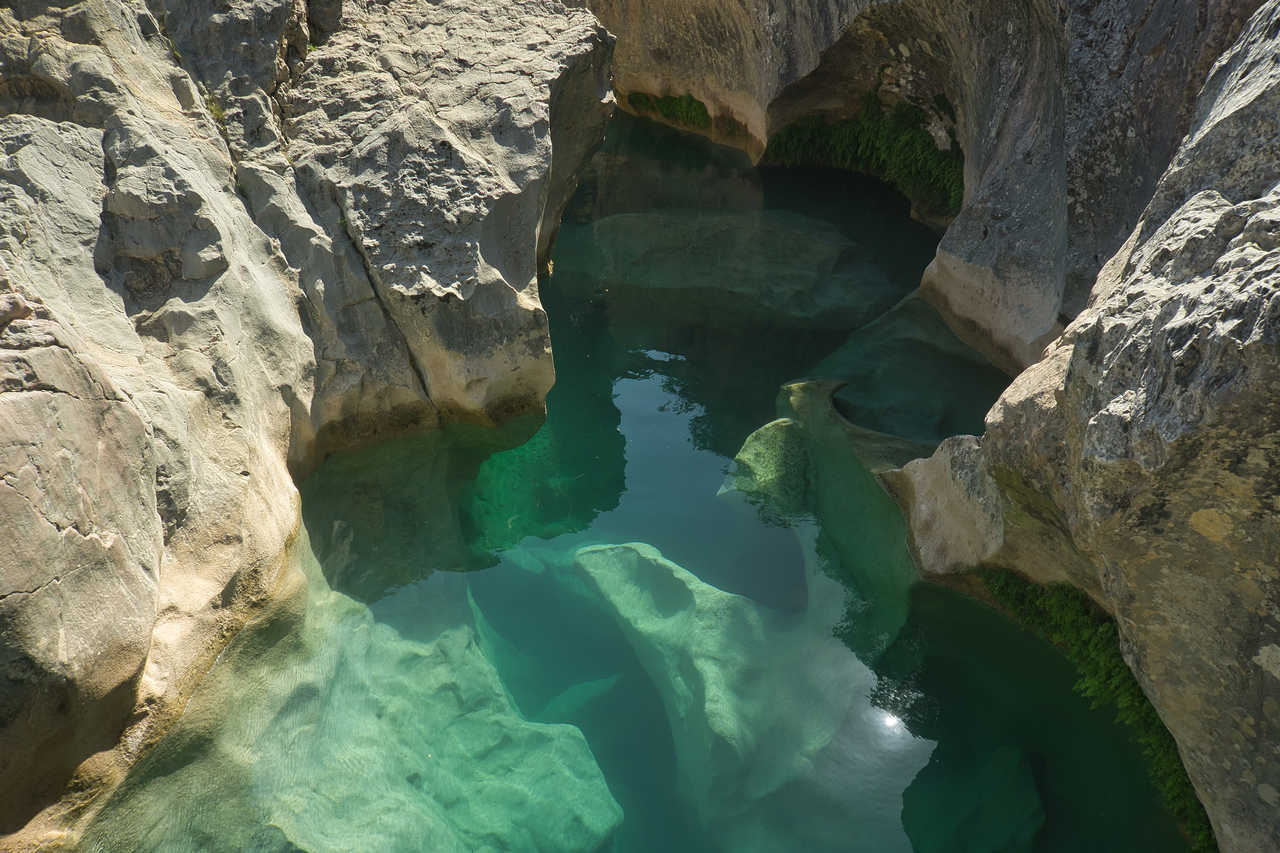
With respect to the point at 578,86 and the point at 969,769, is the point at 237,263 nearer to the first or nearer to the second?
the point at 578,86

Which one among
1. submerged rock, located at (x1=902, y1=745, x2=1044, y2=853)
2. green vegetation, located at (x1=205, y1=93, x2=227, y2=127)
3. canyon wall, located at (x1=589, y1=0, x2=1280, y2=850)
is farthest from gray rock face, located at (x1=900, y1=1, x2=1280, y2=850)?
green vegetation, located at (x1=205, y1=93, x2=227, y2=127)

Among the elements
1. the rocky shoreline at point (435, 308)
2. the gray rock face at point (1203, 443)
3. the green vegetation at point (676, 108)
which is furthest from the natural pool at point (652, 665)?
the green vegetation at point (676, 108)

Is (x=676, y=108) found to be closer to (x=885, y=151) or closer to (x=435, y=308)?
(x=885, y=151)

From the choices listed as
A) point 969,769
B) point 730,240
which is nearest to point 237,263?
point 969,769

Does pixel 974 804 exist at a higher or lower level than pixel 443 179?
lower

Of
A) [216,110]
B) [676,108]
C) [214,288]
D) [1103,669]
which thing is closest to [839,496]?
[1103,669]

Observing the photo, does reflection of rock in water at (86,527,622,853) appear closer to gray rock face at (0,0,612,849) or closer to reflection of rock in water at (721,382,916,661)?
gray rock face at (0,0,612,849)

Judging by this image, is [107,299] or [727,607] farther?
[727,607]
